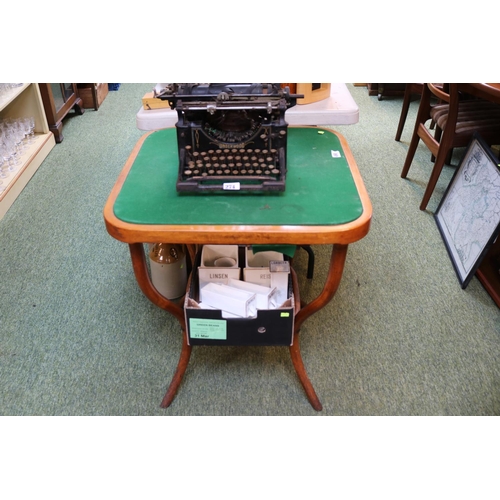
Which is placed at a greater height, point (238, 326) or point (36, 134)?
point (238, 326)

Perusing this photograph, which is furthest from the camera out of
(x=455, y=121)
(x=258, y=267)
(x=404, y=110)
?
(x=404, y=110)

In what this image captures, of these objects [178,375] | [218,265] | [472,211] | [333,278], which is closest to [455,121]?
[472,211]

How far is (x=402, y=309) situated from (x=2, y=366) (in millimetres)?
1682

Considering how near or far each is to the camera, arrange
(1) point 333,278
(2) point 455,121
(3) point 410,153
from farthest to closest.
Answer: (3) point 410,153, (2) point 455,121, (1) point 333,278

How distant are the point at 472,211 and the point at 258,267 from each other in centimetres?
121

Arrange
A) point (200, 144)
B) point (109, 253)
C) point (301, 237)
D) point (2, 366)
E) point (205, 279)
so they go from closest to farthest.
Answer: point (301, 237) < point (200, 144) < point (205, 279) < point (2, 366) < point (109, 253)

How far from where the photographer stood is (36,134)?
3.28 meters

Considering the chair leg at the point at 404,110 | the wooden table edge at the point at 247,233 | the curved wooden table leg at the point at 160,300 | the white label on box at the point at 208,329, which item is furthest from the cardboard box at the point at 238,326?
the chair leg at the point at 404,110

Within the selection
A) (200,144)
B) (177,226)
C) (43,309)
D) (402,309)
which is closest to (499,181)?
(402,309)

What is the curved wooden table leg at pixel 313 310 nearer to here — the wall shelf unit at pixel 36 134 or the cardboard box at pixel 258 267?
the cardboard box at pixel 258 267

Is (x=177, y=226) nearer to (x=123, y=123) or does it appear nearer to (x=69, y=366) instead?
(x=69, y=366)

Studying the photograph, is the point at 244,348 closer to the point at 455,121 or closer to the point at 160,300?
the point at 160,300

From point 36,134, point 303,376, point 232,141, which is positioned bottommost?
point 36,134

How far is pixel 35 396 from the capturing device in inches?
64.9
